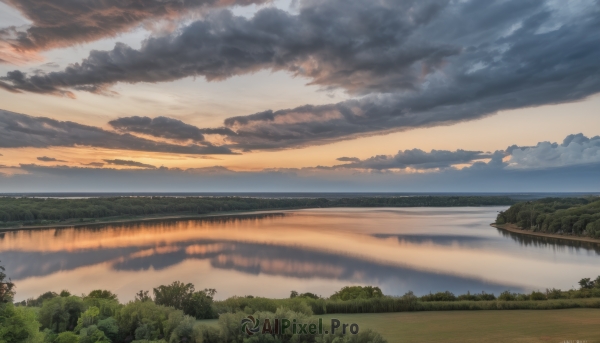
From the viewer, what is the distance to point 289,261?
34.0 metres

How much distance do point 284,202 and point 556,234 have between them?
7843 centimetres

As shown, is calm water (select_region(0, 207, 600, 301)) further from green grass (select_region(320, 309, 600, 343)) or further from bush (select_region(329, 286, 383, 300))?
green grass (select_region(320, 309, 600, 343))

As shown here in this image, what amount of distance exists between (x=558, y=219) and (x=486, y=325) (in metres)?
52.5

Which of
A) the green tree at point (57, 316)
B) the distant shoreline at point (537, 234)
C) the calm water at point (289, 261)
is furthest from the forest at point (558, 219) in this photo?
the green tree at point (57, 316)

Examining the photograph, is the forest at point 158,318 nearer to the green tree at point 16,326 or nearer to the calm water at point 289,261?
the green tree at point 16,326

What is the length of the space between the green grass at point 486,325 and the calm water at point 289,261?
10501 millimetres

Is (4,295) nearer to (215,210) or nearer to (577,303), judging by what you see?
(577,303)

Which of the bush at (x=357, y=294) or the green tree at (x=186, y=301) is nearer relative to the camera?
the green tree at (x=186, y=301)

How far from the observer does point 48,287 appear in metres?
26.1

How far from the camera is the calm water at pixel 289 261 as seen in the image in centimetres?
2631

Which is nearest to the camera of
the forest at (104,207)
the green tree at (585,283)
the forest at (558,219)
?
the green tree at (585,283)

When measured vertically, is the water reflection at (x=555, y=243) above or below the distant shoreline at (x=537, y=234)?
below

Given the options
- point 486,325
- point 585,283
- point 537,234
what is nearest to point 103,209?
point 537,234

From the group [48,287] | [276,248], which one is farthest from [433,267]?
[48,287]
